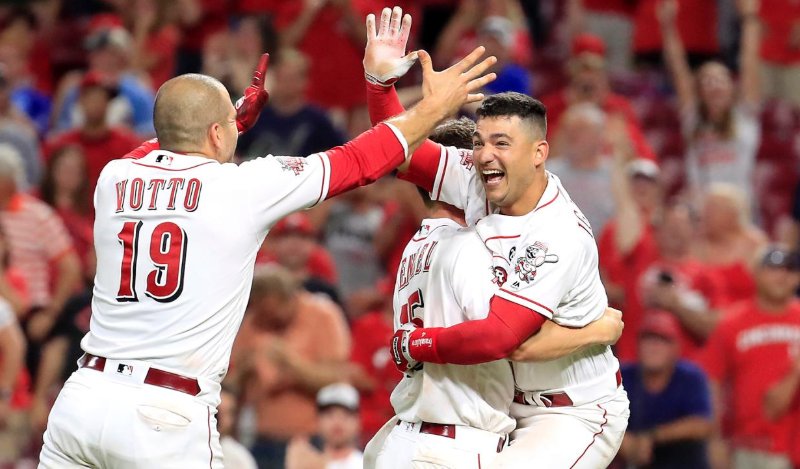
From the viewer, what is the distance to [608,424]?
18.5 ft

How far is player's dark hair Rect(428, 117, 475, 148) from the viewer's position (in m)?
6.04

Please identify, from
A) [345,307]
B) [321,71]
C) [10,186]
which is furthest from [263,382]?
[321,71]

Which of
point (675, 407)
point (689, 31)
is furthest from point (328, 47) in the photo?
point (675, 407)

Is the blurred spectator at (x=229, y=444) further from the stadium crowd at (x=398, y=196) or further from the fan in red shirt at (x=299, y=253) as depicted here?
the fan in red shirt at (x=299, y=253)

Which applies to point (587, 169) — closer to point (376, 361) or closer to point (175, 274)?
point (376, 361)

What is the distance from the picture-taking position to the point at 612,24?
1378 cm

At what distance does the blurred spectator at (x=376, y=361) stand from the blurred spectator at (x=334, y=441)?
0.55 meters

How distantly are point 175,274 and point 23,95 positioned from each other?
8.66 metres

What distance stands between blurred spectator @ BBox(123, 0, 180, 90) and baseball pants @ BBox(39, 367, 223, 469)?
863 centimetres

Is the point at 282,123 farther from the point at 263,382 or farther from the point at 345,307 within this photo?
the point at 263,382

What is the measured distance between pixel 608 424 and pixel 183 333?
1.76m

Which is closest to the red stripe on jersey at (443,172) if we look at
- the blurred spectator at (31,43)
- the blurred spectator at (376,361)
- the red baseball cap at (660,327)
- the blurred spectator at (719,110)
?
the blurred spectator at (376,361)

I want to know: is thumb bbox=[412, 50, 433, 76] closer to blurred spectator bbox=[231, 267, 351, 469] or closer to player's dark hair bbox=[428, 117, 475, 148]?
player's dark hair bbox=[428, 117, 475, 148]

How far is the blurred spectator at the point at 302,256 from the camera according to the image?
10.0 meters
